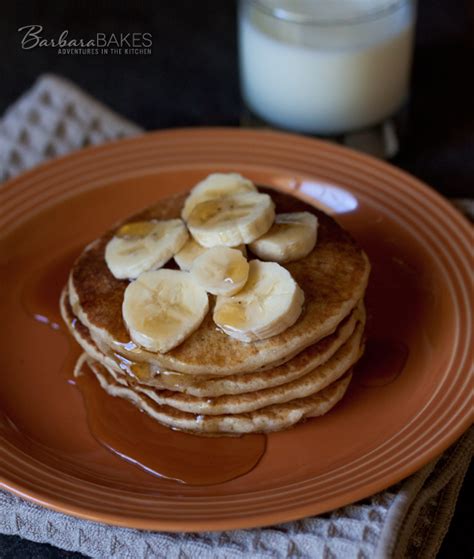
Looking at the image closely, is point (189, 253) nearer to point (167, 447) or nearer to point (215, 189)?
point (215, 189)

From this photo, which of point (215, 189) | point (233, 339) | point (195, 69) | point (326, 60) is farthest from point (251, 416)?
point (195, 69)

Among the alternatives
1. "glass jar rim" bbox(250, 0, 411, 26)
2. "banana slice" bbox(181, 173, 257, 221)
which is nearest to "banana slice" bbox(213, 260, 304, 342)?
"banana slice" bbox(181, 173, 257, 221)

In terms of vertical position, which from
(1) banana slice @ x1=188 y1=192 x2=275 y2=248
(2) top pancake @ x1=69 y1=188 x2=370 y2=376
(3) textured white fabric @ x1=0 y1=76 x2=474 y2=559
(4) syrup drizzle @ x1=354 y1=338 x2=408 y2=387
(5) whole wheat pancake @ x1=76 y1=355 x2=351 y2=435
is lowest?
(3) textured white fabric @ x1=0 y1=76 x2=474 y2=559

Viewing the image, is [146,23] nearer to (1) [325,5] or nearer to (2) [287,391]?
(1) [325,5]

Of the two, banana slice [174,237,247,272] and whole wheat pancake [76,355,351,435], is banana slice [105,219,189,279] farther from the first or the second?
whole wheat pancake [76,355,351,435]

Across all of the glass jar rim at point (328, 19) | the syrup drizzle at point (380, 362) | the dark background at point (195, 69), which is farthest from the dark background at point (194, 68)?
the syrup drizzle at point (380, 362)

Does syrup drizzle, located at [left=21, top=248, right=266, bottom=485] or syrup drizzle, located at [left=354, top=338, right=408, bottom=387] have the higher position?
syrup drizzle, located at [left=354, top=338, right=408, bottom=387]
